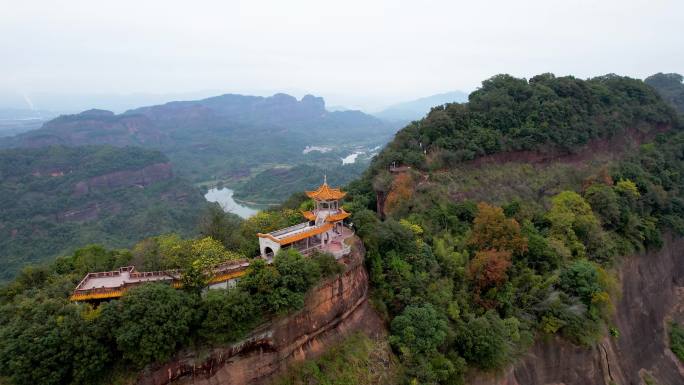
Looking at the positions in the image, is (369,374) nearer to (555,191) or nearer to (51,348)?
(51,348)

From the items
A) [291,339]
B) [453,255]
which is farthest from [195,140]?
[291,339]

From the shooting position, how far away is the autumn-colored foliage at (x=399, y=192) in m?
30.7

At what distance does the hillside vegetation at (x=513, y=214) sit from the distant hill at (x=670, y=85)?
2395cm

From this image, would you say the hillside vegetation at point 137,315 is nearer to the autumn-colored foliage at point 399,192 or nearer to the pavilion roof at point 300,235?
the pavilion roof at point 300,235

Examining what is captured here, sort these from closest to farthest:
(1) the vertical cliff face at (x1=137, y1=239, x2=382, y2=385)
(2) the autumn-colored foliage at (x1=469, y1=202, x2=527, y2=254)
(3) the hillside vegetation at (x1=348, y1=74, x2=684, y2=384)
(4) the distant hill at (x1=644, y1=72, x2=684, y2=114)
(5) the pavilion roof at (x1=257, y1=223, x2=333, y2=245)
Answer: (1) the vertical cliff face at (x1=137, y1=239, x2=382, y2=385), (5) the pavilion roof at (x1=257, y1=223, x2=333, y2=245), (3) the hillside vegetation at (x1=348, y1=74, x2=684, y2=384), (2) the autumn-colored foliage at (x1=469, y1=202, x2=527, y2=254), (4) the distant hill at (x1=644, y1=72, x2=684, y2=114)

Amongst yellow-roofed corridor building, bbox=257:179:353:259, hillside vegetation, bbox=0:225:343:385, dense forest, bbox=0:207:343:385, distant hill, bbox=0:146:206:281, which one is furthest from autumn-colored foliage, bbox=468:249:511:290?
distant hill, bbox=0:146:206:281

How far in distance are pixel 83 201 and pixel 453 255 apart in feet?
259

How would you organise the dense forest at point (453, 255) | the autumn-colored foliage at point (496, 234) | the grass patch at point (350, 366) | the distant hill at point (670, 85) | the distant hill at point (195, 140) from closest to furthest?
the dense forest at point (453, 255) < the grass patch at point (350, 366) < the autumn-colored foliage at point (496, 234) < the distant hill at point (670, 85) < the distant hill at point (195, 140)

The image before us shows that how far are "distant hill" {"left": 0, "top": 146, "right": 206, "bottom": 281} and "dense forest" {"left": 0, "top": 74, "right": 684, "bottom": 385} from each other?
45.9 m

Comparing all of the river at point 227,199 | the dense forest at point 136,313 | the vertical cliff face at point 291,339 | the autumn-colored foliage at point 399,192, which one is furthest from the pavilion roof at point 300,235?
the river at point 227,199

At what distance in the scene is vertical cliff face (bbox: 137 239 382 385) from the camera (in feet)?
52.1

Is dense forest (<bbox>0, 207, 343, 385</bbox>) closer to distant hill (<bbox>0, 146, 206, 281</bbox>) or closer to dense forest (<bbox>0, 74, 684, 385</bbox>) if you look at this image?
dense forest (<bbox>0, 74, 684, 385</bbox>)

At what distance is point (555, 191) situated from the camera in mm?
35812

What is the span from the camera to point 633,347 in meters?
29.5
